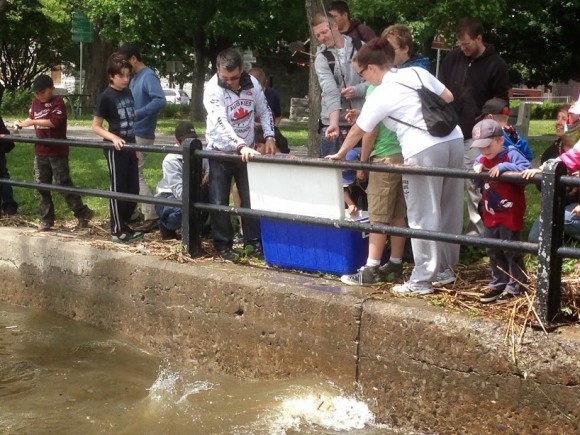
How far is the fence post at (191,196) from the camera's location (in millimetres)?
Result: 6258

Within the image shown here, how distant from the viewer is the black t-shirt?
738 centimetres

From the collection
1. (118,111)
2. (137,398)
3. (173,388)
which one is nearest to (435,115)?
(173,388)

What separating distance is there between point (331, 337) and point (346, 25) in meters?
2.91

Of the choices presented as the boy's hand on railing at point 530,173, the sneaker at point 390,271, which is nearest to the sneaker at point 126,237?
the sneaker at point 390,271

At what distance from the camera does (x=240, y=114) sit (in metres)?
6.68

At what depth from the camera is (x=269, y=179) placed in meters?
5.97

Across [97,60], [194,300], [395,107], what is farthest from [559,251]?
[97,60]

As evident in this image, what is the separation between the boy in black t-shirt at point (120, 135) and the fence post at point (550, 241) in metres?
3.50

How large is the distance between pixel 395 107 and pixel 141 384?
91.7 inches

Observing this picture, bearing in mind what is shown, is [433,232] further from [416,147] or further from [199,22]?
[199,22]

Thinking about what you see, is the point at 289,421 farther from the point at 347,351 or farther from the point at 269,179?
the point at 269,179

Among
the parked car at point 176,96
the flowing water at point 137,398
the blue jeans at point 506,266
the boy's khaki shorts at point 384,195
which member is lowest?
the flowing water at point 137,398

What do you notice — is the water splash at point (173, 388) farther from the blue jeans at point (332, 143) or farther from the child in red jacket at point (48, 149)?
the child in red jacket at point (48, 149)

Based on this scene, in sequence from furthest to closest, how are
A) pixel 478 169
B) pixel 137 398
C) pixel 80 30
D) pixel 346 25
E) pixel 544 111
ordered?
1. pixel 544 111
2. pixel 80 30
3. pixel 346 25
4. pixel 137 398
5. pixel 478 169
